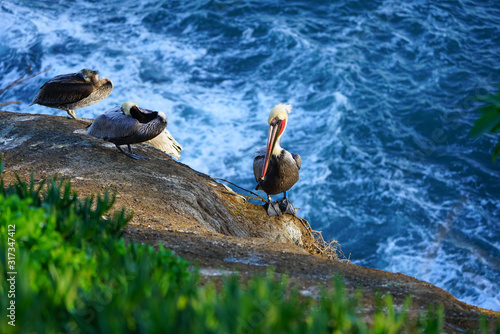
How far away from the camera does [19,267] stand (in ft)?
8.01

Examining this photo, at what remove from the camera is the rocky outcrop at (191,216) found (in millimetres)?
4047

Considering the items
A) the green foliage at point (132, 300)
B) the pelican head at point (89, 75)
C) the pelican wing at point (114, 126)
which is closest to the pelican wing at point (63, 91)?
the pelican head at point (89, 75)

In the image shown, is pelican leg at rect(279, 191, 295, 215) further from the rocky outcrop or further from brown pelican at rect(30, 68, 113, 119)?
brown pelican at rect(30, 68, 113, 119)

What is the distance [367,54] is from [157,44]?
7.30 m

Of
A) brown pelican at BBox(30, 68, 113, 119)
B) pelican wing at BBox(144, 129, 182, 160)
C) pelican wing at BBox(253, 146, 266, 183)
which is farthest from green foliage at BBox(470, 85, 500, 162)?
brown pelican at BBox(30, 68, 113, 119)

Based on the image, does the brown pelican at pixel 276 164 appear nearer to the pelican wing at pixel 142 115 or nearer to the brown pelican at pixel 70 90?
the pelican wing at pixel 142 115

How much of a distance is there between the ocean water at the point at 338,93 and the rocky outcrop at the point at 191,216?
381cm

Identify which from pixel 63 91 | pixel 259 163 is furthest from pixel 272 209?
pixel 63 91

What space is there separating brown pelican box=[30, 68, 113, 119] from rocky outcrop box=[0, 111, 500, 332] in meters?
0.34

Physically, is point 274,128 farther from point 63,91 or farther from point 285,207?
point 63,91

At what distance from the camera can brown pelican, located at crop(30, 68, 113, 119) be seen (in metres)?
7.25

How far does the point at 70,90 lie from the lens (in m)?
7.29

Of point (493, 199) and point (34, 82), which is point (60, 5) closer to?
point (34, 82)

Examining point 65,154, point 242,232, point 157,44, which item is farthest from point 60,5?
point 242,232
